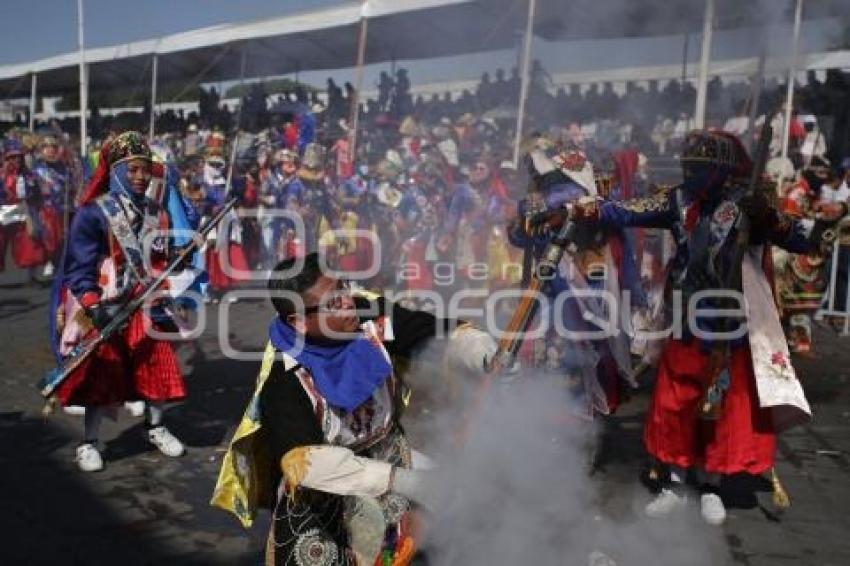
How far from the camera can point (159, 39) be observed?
17.9m

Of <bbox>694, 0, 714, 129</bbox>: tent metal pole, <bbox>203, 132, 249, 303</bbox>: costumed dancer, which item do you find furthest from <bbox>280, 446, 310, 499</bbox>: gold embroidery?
<bbox>203, 132, 249, 303</bbox>: costumed dancer

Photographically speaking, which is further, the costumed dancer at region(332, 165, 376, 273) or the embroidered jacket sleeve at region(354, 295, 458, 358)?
the costumed dancer at region(332, 165, 376, 273)

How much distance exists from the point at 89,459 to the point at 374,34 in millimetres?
9616

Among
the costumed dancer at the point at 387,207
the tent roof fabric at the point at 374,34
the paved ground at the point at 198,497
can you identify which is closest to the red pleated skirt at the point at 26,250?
the costumed dancer at the point at 387,207

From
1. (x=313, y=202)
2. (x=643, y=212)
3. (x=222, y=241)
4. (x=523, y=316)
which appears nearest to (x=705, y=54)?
(x=643, y=212)

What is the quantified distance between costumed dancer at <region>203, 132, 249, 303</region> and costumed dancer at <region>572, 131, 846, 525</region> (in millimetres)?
7675

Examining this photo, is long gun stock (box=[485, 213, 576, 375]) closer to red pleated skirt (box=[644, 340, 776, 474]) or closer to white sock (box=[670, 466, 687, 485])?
red pleated skirt (box=[644, 340, 776, 474])

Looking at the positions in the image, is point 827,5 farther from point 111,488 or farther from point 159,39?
point 159,39

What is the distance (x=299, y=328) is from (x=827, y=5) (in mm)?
2445

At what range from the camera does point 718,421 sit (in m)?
4.20

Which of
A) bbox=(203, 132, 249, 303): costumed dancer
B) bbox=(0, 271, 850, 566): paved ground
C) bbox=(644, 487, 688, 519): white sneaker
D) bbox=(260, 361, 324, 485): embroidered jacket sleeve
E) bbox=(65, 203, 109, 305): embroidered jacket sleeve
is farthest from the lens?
bbox=(203, 132, 249, 303): costumed dancer

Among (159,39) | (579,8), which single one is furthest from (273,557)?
(159,39)

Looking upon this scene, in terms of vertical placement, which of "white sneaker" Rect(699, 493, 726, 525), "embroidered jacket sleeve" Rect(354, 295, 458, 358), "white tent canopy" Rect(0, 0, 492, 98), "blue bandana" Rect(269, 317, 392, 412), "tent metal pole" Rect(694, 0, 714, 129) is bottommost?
"white sneaker" Rect(699, 493, 726, 525)

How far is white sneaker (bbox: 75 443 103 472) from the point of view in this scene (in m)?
4.96
